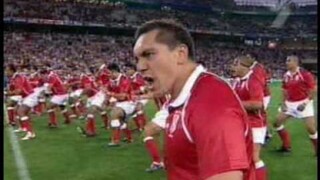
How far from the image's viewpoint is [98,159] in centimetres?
1119

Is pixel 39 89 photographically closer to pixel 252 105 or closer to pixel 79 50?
pixel 252 105

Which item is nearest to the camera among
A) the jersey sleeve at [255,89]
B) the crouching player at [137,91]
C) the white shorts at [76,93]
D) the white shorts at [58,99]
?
the jersey sleeve at [255,89]

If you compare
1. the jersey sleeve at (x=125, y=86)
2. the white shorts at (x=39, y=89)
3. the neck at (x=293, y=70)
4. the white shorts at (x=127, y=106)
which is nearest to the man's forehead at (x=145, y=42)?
the neck at (x=293, y=70)

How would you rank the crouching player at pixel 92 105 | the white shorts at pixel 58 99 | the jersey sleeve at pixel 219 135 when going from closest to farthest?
the jersey sleeve at pixel 219 135, the crouching player at pixel 92 105, the white shorts at pixel 58 99

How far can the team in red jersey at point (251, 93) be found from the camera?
7.79 meters

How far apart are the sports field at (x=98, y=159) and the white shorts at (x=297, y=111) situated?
781mm

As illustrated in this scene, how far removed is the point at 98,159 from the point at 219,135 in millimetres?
9281

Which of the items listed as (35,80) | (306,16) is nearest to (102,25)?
(306,16)

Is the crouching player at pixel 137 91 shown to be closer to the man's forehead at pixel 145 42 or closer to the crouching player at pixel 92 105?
the crouching player at pixel 92 105

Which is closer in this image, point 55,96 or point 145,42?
point 145,42

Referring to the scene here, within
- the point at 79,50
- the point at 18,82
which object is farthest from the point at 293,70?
the point at 79,50

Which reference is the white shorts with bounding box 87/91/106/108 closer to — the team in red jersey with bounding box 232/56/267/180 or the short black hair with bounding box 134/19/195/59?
the team in red jersey with bounding box 232/56/267/180

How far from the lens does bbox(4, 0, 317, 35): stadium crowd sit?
44.2 m

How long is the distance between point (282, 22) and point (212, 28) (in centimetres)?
722
